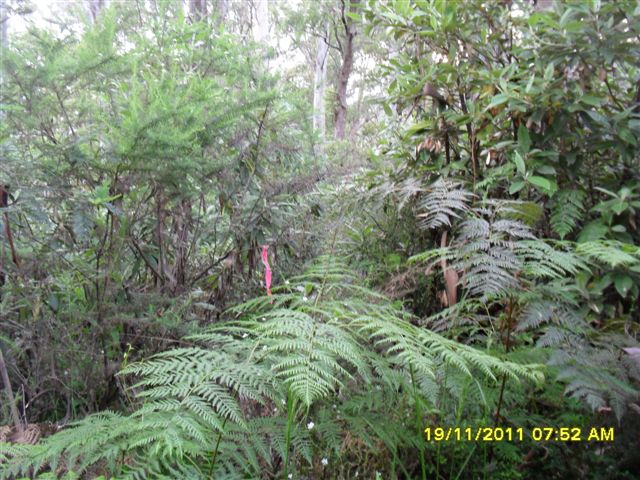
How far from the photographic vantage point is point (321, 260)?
2029mm

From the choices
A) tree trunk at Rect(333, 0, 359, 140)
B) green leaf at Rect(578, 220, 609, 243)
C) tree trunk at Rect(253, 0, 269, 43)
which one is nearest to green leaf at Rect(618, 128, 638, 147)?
green leaf at Rect(578, 220, 609, 243)

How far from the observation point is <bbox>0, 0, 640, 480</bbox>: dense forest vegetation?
1521 mm

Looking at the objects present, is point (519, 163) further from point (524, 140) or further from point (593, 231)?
point (593, 231)

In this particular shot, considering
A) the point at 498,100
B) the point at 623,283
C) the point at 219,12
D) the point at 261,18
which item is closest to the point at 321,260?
the point at 498,100

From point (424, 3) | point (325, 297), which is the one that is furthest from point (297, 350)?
point (424, 3)

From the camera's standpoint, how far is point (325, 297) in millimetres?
1983

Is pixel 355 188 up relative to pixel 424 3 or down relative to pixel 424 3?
down

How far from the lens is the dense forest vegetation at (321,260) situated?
1.52 metres

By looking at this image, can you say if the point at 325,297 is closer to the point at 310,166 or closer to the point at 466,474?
the point at 466,474

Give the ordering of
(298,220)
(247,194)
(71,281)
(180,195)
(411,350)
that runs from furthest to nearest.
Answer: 1. (298,220)
2. (247,194)
3. (180,195)
4. (71,281)
5. (411,350)

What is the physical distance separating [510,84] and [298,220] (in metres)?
1.29

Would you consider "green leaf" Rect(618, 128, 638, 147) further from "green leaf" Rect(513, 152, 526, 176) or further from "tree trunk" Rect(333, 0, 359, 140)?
"tree trunk" Rect(333, 0, 359, 140)
